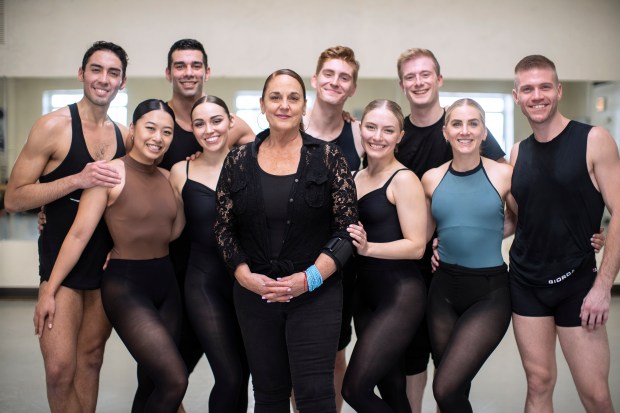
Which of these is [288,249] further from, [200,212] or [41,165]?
[41,165]

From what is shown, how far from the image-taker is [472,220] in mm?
2994

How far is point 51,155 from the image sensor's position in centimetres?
317

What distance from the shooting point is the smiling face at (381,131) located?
3.06m

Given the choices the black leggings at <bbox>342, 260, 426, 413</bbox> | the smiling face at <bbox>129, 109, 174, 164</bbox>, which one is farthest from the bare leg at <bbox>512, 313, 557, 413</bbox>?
the smiling face at <bbox>129, 109, 174, 164</bbox>

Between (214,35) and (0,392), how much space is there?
5.08 metres

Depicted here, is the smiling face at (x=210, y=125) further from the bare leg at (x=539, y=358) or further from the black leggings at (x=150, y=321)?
the bare leg at (x=539, y=358)

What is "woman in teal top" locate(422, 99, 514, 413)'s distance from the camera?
290cm

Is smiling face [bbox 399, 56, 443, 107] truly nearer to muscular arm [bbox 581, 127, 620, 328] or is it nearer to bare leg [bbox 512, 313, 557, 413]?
muscular arm [bbox 581, 127, 620, 328]

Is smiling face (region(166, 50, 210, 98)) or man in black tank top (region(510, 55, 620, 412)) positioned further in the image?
smiling face (region(166, 50, 210, 98))

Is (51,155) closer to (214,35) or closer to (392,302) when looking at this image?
(392,302)

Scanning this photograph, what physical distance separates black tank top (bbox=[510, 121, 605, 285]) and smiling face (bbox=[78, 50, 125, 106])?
6.97 feet

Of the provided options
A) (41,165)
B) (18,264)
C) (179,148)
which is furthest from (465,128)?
(18,264)

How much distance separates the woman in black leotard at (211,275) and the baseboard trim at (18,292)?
5.86 metres

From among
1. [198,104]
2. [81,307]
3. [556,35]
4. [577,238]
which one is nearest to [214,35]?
[556,35]
